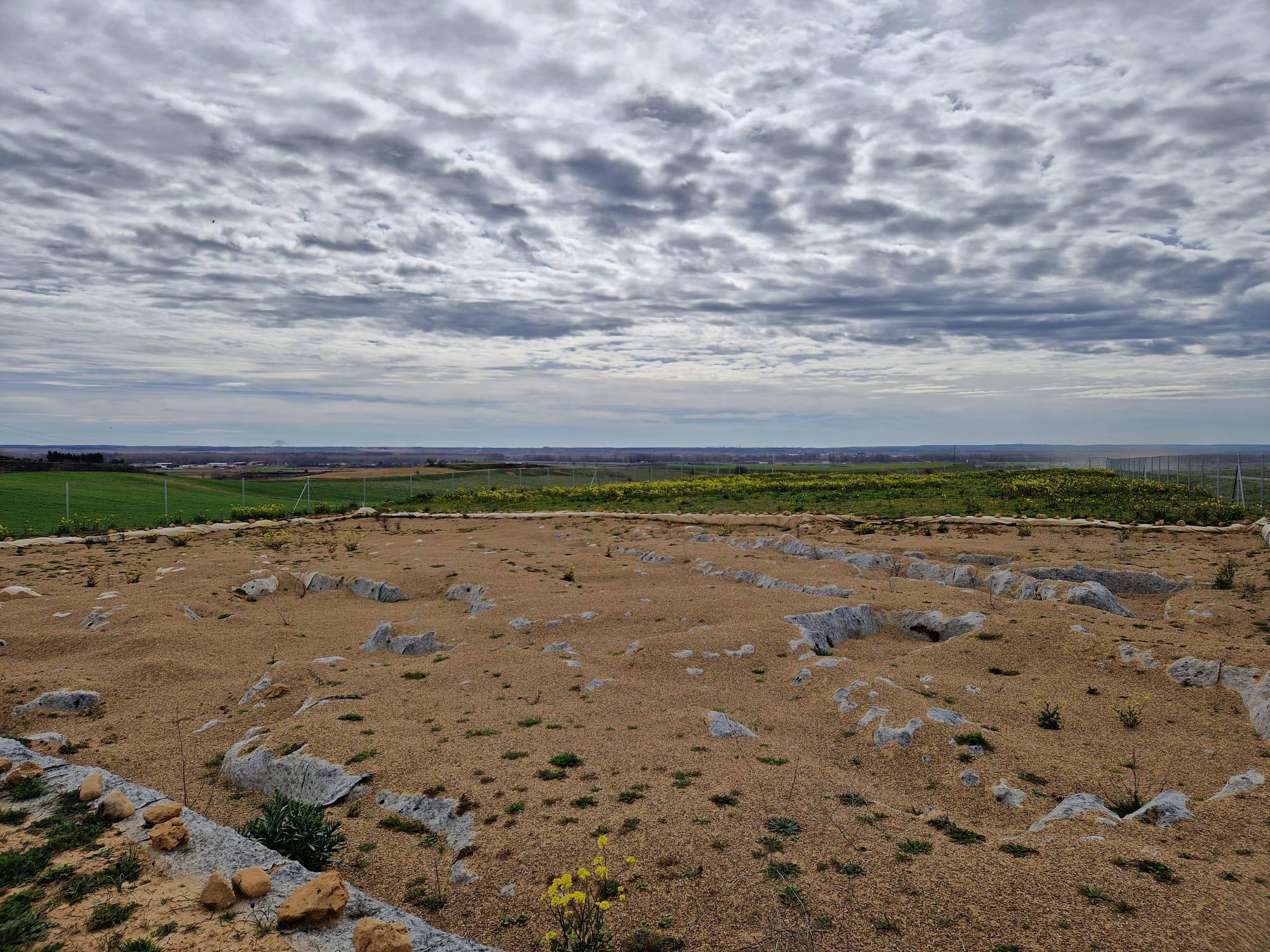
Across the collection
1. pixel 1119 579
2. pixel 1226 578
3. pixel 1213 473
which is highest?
pixel 1213 473

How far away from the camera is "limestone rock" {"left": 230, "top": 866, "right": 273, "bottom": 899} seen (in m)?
5.02

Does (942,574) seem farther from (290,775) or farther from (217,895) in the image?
(217,895)

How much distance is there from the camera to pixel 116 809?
6.15 meters

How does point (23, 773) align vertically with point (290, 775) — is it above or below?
above

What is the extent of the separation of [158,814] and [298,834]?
1.31 meters

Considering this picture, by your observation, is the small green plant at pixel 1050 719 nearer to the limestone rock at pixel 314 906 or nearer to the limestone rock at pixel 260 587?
the limestone rock at pixel 314 906

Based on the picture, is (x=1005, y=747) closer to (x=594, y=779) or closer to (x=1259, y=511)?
(x=594, y=779)

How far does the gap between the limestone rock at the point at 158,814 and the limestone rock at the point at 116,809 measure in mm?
235

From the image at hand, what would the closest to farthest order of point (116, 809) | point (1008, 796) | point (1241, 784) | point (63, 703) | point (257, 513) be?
point (116, 809)
point (1241, 784)
point (1008, 796)
point (63, 703)
point (257, 513)

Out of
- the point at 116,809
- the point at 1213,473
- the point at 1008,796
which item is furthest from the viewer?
the point at 1213,473

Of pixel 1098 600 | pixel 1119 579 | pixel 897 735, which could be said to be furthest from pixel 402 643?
pixel 1119 579

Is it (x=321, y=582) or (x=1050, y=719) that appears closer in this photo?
(x=1050, y=719)

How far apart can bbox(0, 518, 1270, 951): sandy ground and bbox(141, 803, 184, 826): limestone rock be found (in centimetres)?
122

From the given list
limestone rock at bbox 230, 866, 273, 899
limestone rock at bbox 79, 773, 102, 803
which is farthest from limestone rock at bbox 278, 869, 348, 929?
limestone rock at bbox 79, 773, 102, 803
